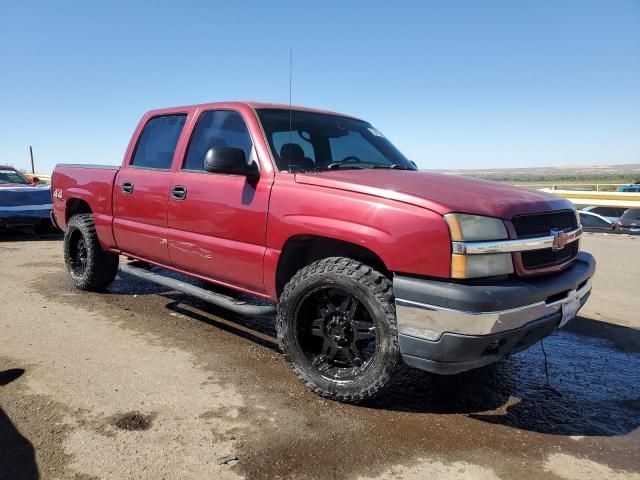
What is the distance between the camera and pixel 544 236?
2.96 m

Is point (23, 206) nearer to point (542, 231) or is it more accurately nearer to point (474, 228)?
point (474, 228)

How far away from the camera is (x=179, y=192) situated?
4.12 meters

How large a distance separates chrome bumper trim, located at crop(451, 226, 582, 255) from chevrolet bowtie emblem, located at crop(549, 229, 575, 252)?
18 mm

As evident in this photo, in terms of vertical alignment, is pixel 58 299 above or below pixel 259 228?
below

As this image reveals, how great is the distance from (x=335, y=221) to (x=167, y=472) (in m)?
1.57

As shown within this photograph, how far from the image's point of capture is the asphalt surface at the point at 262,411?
243 centimetres

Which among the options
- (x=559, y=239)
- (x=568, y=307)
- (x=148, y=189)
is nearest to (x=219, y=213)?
(x=148, y=189)

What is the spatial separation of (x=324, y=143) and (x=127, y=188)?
1941 mm

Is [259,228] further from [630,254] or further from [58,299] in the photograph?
[630,254]

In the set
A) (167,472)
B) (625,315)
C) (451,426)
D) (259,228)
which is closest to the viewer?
(167,472)

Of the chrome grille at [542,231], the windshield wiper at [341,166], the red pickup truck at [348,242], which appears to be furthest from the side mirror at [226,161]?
the chrome grille at [542,231]

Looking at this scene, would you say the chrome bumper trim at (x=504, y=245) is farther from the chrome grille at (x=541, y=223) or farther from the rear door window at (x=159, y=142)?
the rear door window at (x=159, y=142)

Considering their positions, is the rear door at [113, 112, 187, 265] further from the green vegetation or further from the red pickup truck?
the green vegetation

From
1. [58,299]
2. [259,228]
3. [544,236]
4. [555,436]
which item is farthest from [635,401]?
[58,299]
